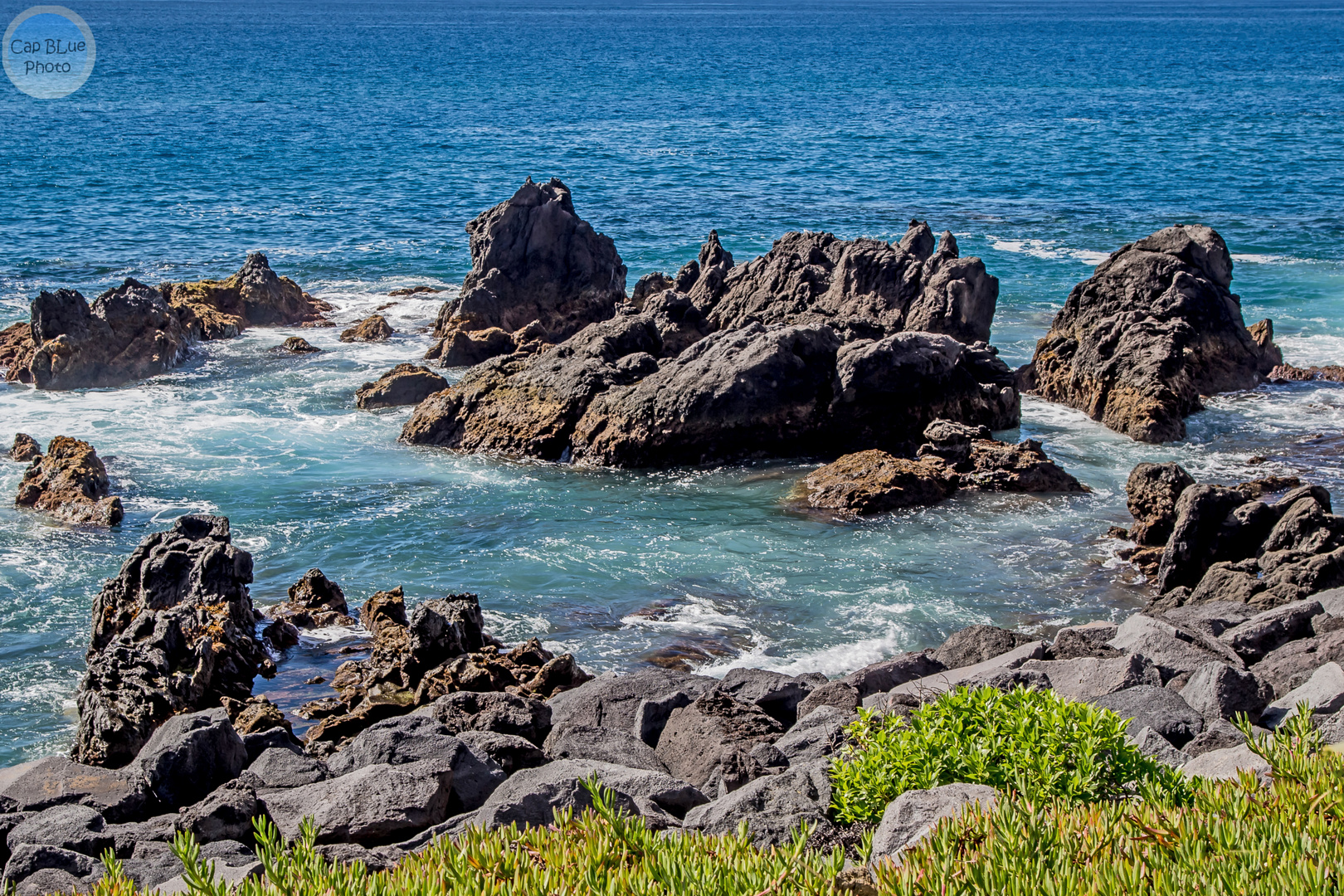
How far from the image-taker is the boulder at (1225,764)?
801 centimetres

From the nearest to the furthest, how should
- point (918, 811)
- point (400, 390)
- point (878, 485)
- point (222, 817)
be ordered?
point (918, 811)
point (222, 817)
point (878, 485)
point (400, 390)

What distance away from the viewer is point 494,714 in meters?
12.3

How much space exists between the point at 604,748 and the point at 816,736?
207 centimetres

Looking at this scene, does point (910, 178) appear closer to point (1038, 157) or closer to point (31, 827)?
point (1038, 157)

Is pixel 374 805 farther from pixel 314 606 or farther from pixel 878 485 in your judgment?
pixel 878 485

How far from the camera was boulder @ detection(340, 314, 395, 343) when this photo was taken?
3338 centimetres

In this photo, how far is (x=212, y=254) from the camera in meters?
43.6

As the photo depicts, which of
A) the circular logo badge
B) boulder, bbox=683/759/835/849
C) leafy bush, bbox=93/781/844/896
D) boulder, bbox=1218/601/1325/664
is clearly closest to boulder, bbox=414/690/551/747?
boulder, bbox=683/759/835/849

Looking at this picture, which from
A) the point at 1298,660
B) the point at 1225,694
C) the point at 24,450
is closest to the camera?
the point at 1225,694

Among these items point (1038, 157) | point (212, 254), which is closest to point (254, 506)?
point (212, 254)

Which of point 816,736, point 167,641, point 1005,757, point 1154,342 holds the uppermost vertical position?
point 1154,342

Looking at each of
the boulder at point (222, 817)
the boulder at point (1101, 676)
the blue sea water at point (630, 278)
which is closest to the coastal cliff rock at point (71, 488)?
the blue sea water at point (630, 278)

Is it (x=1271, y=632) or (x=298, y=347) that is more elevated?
(x=1271, y=632)

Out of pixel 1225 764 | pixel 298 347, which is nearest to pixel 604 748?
pixel 1225 764
